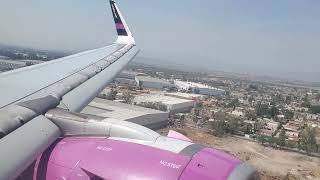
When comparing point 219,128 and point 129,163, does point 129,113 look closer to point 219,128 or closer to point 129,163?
point 219,128

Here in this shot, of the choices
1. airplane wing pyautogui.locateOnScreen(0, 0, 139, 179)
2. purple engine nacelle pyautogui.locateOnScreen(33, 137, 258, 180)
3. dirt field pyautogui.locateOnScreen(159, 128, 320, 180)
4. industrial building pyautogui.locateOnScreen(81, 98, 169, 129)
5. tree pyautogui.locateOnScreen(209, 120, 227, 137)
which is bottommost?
dirt field pyautogui.locateOnScreen(159, 128, 320, 180)

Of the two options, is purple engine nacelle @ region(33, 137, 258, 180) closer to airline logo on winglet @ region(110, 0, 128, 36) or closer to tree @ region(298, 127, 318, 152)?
airline logo on winglet @ region(110, 0, 128, 36)

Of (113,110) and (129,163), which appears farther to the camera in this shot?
(113,110)

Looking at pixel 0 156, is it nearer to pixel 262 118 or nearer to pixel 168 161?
pixel 168 161

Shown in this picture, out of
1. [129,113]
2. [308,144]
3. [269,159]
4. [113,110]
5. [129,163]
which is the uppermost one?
[129,163]

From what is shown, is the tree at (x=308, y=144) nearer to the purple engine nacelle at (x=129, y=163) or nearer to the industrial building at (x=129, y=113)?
the industrial building at (x=129, y=113)

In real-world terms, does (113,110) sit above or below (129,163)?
below

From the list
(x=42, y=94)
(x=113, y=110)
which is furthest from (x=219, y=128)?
(x=42, y=94)

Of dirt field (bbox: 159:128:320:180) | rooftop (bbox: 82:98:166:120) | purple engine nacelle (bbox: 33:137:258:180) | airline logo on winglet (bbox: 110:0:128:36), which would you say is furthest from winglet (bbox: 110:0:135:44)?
rooftop (bbox: 82:98:166:120)
